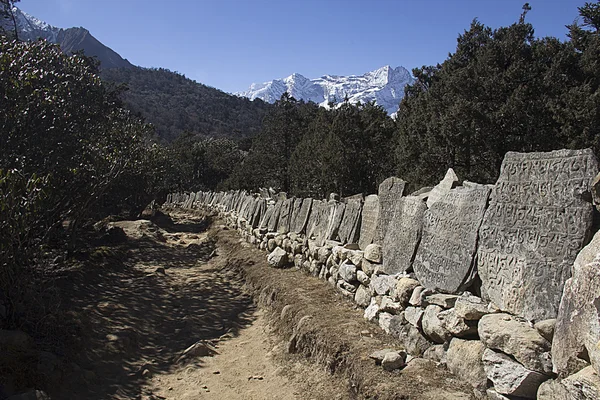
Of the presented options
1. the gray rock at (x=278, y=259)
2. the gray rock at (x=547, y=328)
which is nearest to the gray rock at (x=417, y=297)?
the gray rock at (x=547, y=328)

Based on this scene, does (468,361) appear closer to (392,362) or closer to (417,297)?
(392,362)

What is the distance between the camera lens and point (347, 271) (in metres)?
6.27

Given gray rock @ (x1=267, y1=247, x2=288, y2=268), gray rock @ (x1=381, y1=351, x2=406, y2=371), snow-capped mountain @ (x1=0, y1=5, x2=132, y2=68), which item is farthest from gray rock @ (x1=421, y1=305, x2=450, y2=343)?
snow-capped mountain @ (x1=0, y1=5, x2=132, y2=68)

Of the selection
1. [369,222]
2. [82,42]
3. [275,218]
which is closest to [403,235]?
[369,222]

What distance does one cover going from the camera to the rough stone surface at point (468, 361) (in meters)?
3.32

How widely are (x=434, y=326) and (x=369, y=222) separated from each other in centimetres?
251

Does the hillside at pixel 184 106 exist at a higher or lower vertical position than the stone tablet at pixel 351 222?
higher

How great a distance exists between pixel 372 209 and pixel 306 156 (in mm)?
15429

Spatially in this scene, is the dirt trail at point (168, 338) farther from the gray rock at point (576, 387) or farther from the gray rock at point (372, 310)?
the gray rock at point (576, 387)

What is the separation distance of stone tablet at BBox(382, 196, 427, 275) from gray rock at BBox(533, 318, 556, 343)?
195 cm

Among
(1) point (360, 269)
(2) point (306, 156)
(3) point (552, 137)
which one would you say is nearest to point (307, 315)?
(1) point (360, 269)

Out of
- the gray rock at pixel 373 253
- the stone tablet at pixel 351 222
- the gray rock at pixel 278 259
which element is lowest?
the gray rock at pixel 278 259

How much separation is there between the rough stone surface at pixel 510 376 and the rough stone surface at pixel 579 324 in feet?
0.62

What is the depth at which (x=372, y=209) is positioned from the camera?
20.7 feet
